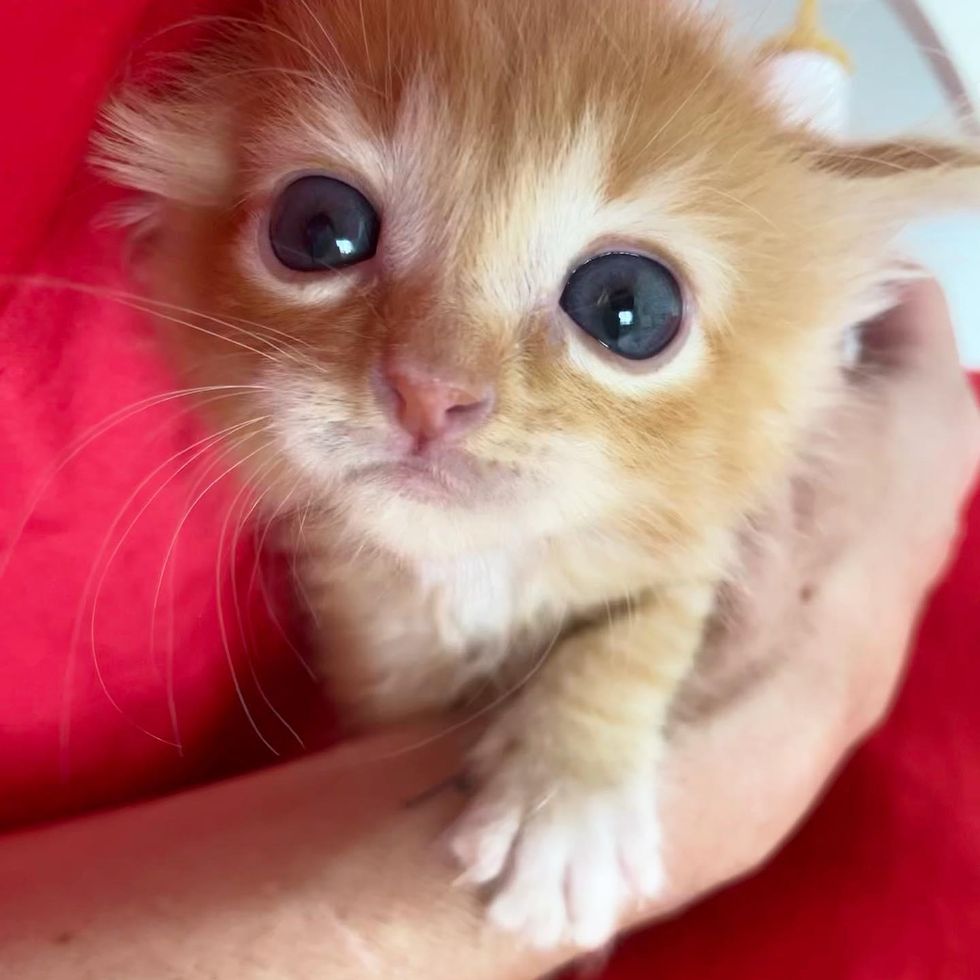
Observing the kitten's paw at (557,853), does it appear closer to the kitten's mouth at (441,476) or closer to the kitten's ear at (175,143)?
the kitten's mouth at (441,476)

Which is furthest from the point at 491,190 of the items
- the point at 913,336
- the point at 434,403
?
the point at 913,336

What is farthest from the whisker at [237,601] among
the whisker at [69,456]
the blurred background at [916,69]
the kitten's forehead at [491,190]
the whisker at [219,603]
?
the blurred background at [916,69]

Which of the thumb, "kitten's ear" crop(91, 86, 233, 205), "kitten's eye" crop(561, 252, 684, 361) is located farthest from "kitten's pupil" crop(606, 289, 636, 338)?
the thumb

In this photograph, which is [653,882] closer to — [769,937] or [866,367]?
[769,937]

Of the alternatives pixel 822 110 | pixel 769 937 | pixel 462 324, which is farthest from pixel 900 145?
pixel 769 937

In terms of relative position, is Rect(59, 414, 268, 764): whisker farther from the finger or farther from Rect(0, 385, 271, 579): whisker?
the finger
